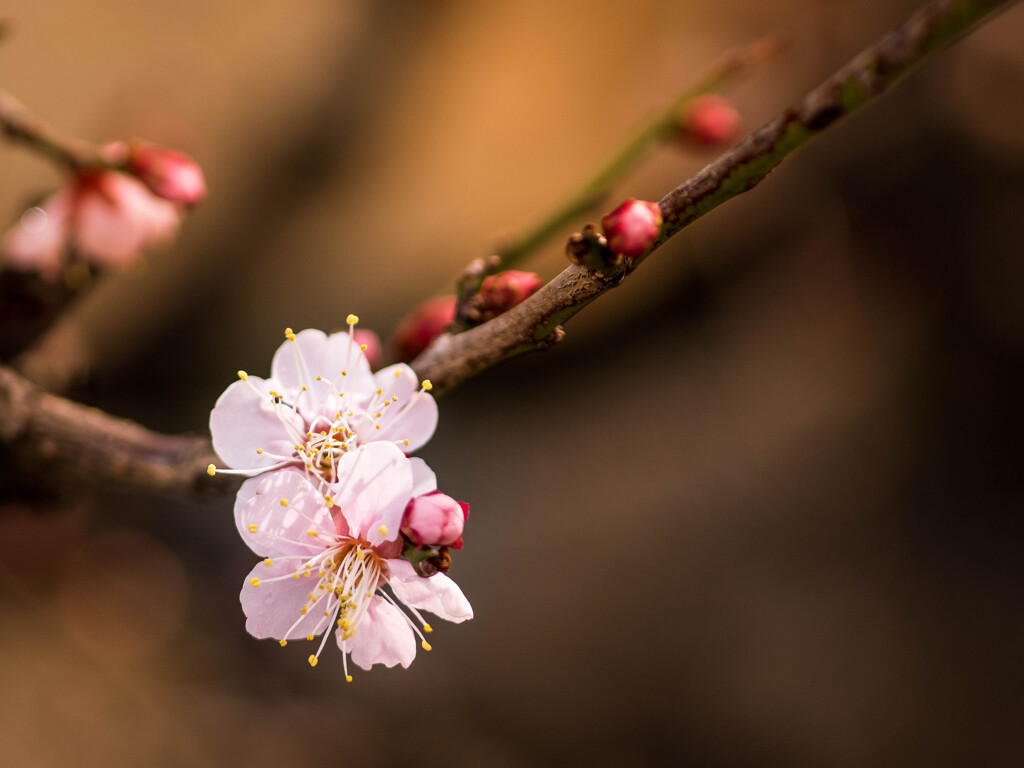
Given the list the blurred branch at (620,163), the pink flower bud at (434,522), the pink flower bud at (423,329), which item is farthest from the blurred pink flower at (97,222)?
the pink flower bud at (434,522)

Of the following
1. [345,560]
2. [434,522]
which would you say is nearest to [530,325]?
[434,522]

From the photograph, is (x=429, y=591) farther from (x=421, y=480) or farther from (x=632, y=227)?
(x=632, y=227)

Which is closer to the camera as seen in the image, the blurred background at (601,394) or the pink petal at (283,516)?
the pink petal at (283,516)

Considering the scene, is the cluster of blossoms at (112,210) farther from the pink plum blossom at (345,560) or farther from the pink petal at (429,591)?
the pink petal at (429,591)

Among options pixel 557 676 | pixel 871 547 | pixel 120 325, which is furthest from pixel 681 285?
pixel 120 325

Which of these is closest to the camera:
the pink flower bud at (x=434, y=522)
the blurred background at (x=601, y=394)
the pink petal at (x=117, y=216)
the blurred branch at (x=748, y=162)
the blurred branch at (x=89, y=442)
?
the blurred branch at (x=748, y=162)

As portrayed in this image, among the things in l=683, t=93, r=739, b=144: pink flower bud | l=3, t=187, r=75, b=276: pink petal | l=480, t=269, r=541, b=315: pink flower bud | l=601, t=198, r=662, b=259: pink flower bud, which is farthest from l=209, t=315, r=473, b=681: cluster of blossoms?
l=683, t=93, r=739, b=144: pink flower bud
